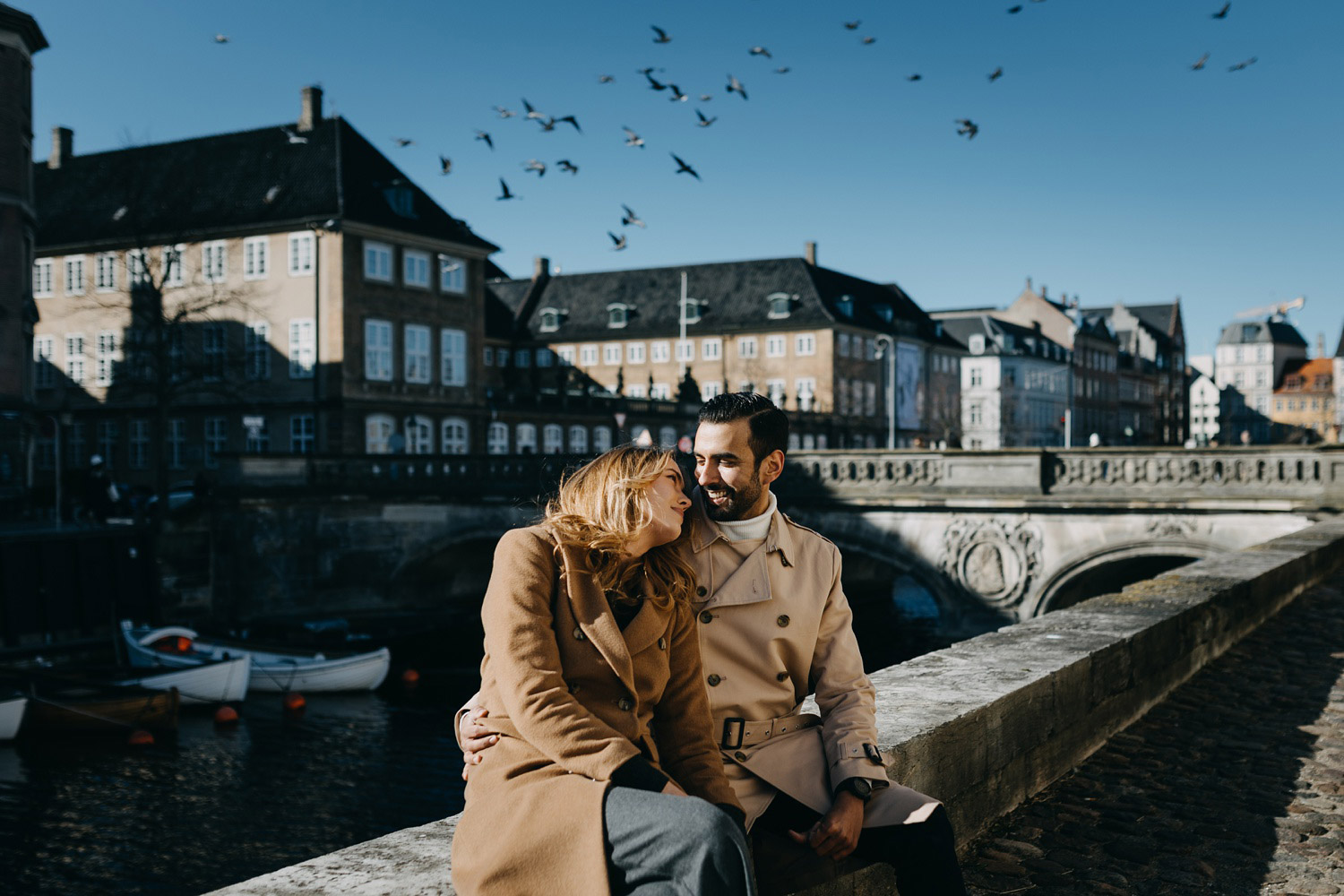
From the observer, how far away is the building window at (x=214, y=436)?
136ft

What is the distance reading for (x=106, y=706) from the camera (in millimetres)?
20438

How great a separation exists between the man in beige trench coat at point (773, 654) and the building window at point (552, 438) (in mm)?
44112

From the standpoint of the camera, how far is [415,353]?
138 feet

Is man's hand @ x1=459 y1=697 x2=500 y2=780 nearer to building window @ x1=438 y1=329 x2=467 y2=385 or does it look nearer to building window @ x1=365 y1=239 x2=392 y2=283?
building window @ x1=365 y1=239 x2=392 y2=283

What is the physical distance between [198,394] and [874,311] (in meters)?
42.2

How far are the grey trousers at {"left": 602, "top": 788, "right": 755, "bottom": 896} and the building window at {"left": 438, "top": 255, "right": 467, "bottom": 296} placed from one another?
4115 centimetres

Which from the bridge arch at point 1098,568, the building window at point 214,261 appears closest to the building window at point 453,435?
the building window at point 214,261

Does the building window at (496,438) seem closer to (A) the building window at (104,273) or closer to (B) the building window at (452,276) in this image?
(B) the building window at (452,276)

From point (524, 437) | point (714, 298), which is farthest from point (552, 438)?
Answer: point (714, 298)

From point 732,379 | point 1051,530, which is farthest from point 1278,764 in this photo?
point 732,379

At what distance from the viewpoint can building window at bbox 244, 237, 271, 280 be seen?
40719 millimetres

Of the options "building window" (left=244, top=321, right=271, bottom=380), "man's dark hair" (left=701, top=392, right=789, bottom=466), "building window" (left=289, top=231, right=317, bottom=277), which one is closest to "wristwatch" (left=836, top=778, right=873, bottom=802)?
"man's dark hair" (left=701, top=392, right=789, bottom=466)

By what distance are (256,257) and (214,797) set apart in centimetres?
2707

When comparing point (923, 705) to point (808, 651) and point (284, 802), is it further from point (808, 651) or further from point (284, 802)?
point (284, 802)
